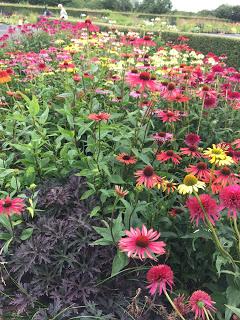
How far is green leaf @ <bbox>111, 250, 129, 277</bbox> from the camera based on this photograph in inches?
79.7

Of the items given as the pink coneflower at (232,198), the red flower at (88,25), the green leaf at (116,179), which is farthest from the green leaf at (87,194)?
the red flower at (88,25)

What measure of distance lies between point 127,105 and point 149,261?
159cm

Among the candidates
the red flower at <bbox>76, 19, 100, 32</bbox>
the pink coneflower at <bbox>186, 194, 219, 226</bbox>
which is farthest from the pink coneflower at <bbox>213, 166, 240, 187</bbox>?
the red flower at <bbox>76, 19, 100, 32</bbox>

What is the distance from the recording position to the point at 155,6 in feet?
108

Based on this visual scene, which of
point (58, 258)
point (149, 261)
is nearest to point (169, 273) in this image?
point (149, 261)

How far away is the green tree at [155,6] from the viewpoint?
3291 centimetres

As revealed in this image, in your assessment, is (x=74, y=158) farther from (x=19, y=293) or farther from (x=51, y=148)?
(x=19, y=293)

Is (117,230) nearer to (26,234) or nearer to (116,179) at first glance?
(116,179)

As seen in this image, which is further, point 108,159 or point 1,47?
point 1,47

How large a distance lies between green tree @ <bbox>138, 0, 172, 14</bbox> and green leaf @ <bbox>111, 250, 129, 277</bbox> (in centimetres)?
3267

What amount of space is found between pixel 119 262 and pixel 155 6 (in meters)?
33.0

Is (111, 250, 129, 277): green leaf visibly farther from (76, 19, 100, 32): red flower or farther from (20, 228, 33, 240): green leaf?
(76, 19, 100, 32): red flower

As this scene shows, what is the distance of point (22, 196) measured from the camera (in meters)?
2.30

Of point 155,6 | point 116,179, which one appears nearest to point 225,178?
point 116,179
